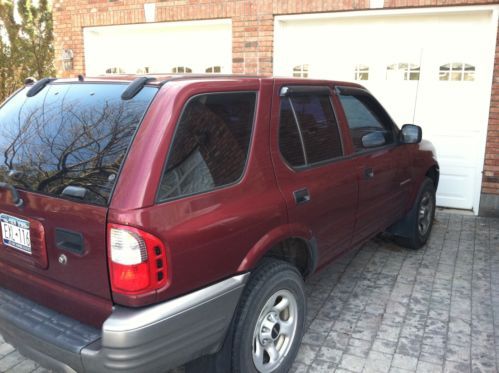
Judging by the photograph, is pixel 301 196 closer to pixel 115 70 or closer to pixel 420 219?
pixel 420 219

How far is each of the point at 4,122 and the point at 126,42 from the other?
5.74 meters

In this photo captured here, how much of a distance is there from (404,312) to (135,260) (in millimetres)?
2431

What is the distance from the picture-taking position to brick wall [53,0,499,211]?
601 centimetres

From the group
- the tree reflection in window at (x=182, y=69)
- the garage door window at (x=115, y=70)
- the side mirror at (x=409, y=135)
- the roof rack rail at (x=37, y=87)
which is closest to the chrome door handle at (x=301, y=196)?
the roof rack rail at (x=37, y=87)

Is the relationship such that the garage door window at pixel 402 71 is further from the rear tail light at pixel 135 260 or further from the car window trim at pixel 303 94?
the rear tail light at pixel 135 260

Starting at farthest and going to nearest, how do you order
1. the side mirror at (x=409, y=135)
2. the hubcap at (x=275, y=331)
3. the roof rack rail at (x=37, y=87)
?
the side mirror at (x=409, y=135)
the roof rack rail at (x=37, y=87)
the hubcap at (x=275, y=331)

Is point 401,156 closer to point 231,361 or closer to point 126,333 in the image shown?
point 231,361

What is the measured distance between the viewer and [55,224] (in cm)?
215

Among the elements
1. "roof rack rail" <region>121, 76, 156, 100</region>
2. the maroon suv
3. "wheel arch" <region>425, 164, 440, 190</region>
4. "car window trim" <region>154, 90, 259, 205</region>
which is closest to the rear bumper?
the maroon suv

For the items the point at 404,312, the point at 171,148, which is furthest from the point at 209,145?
the point at 404,312

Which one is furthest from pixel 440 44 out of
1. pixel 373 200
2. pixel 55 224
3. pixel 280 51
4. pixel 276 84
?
pixel 55 224

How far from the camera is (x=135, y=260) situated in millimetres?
1967

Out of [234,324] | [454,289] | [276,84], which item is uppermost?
[276,84]

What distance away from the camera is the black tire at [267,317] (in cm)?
236
